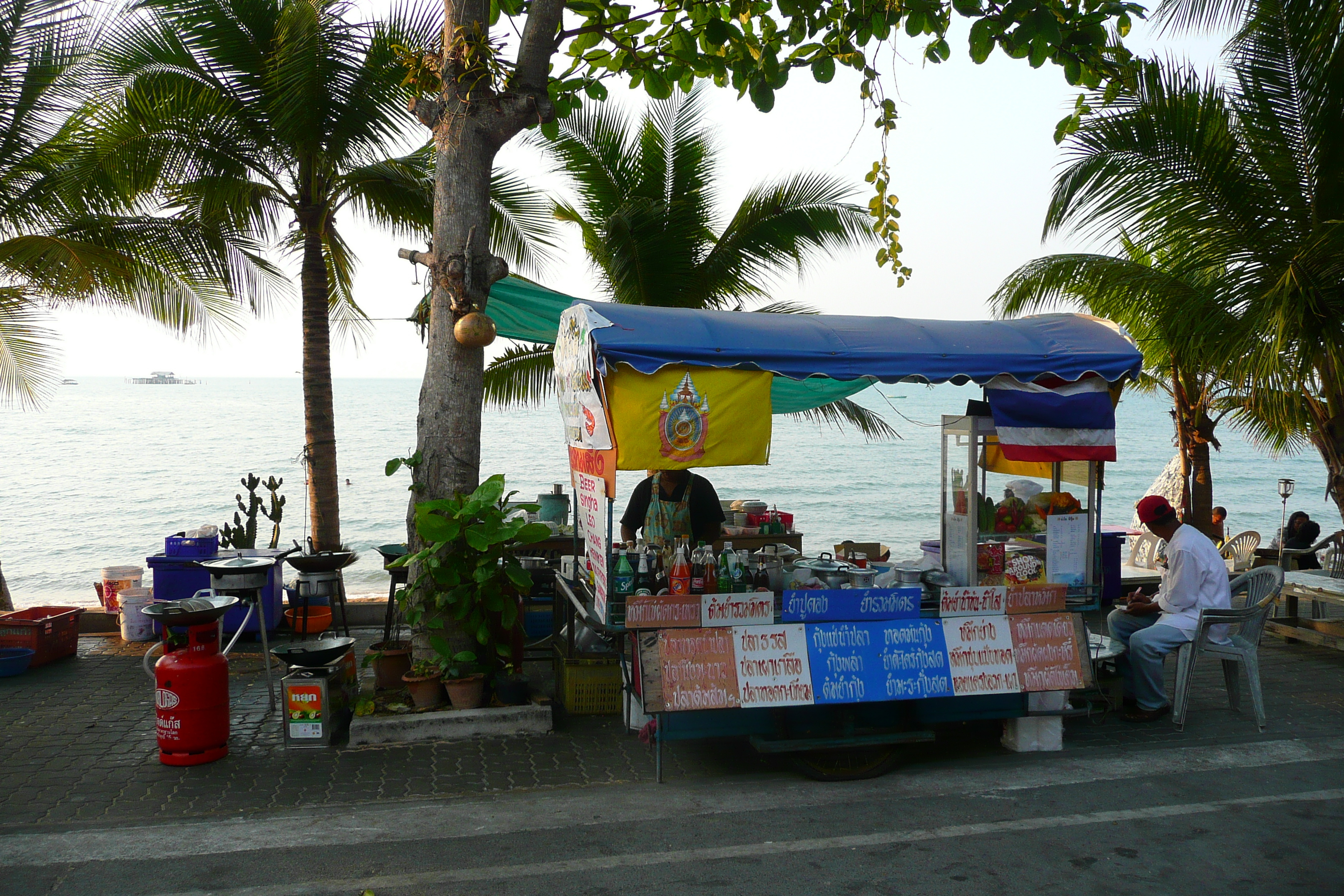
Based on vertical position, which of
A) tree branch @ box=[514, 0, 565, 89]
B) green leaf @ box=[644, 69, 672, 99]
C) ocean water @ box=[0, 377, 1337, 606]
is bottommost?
ocean water @ box=[0, 377, 1337, 606]

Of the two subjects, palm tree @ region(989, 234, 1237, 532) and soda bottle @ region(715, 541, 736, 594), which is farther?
palm tree @ region(989, 234, 1237, 532)

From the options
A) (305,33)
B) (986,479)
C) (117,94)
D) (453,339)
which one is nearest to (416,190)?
(305,33)

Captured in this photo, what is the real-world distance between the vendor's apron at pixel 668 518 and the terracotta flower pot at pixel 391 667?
1.99 meters

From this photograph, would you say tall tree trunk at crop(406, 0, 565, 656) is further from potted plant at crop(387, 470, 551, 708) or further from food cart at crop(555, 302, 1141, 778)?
food cart at crop(555, 302, 1141, 778)

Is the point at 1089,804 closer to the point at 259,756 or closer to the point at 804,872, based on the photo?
the point at 804,872

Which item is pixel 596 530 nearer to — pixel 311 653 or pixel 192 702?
pixel 311 653

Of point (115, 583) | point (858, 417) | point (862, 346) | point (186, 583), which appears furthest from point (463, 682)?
point (858, 417)

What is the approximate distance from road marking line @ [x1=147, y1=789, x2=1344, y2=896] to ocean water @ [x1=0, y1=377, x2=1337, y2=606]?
348 centimetres

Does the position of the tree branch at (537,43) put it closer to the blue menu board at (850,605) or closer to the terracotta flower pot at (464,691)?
the blue menu board at (850,605)

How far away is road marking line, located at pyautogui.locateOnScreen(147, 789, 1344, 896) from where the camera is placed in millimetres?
4184

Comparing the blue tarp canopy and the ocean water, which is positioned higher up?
the blue tarp canopy

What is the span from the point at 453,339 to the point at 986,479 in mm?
3934

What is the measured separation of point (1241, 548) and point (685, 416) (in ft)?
38.2

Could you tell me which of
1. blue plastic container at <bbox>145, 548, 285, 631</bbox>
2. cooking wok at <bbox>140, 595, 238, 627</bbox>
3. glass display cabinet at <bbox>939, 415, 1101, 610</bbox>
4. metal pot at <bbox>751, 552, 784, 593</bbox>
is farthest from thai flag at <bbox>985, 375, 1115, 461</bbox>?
blue plastic container at <bbox>145, 548, 285, 631</bbox>
